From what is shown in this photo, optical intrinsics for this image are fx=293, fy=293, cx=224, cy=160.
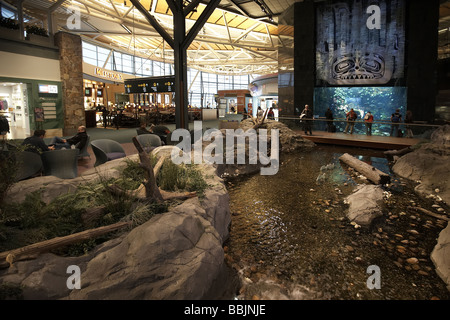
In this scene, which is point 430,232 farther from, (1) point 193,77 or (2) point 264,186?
(1) point 193,77

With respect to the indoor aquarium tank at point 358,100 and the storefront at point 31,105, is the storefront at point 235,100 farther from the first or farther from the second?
the storefront at point 31,105

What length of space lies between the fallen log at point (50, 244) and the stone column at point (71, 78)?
40.8 feet

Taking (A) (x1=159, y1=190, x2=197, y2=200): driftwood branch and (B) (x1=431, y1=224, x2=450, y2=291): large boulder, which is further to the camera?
(A) (x1=159, y1=190, x2=197, y2=200): driftwood branch

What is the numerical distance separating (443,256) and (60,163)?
5.74 metres

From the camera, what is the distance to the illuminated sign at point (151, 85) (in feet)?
32.2

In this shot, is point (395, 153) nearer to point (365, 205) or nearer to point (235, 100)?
point (365, 205)

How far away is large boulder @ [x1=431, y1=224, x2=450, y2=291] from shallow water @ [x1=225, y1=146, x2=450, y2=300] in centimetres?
7

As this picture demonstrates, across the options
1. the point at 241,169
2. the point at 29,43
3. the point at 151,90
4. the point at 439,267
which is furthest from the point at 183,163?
the point at 29,43

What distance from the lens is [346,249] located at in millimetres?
3840

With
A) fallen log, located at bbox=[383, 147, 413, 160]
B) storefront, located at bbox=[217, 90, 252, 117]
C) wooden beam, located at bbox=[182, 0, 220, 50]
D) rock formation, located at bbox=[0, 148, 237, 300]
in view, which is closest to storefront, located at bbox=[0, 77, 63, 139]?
wooden beam, located at bbox=[182, 0, 220, 50]

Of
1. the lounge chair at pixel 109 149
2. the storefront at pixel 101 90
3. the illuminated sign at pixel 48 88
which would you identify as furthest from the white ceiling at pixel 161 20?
the lounge chair at pixel 109 149

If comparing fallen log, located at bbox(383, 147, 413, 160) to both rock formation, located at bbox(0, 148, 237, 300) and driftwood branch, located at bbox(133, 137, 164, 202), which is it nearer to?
rock formation, located at bbox(0, 148, 237, 300)

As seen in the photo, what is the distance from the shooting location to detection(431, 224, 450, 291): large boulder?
3216 millimetres

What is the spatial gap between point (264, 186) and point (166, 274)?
4471 mm
